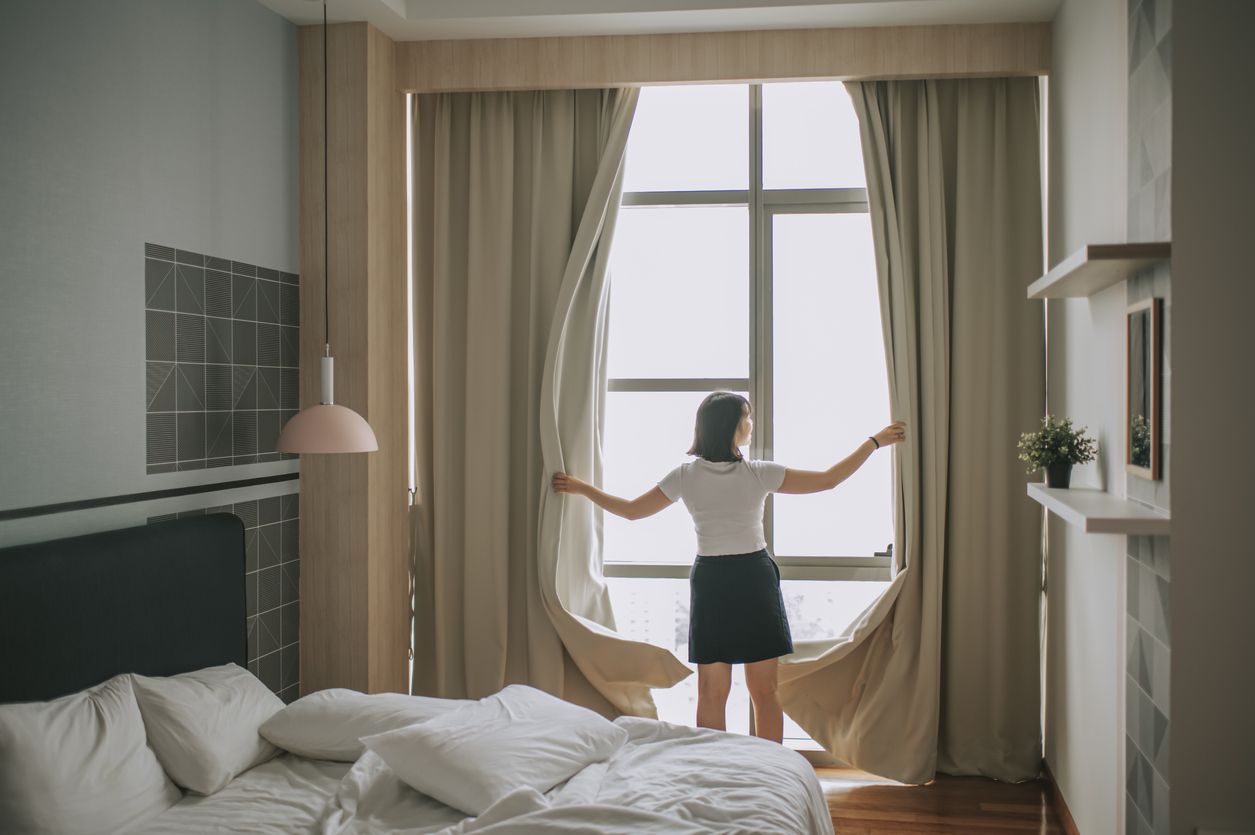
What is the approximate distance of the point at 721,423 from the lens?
2.56 metres

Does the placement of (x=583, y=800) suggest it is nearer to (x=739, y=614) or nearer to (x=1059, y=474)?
(x=739, y=614)

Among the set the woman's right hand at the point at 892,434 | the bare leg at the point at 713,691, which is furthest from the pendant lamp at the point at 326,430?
the woman's right hand at the point at 892,434

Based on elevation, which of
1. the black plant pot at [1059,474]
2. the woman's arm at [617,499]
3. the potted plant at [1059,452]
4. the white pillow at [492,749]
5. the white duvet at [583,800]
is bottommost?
the white duvet at [583,800]

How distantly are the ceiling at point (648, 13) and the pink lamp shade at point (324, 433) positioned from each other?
1437 mm

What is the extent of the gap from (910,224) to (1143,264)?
46.1 inches

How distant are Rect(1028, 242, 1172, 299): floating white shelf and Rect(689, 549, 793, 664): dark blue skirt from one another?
1217 millimetres

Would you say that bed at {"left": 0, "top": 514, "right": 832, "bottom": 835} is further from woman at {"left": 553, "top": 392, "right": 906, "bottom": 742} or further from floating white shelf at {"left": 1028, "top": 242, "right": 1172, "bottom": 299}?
floating white shelf at {"left": 1028, "top": 242, "right": 1172, "bottom": 299}

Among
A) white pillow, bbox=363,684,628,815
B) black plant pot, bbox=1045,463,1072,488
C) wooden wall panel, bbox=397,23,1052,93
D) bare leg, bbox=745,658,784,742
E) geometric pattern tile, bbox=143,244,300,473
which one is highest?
wooden wall panel, bbox=397,23,1052,93

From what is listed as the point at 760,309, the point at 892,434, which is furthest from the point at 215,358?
the point at 892,434

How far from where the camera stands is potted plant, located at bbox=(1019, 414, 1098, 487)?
2.13 metres

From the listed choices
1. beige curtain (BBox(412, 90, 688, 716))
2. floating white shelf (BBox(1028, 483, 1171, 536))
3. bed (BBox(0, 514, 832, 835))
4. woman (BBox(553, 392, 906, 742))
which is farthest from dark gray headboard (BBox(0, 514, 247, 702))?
floating white shelf (BBox(1028, 483, 1171, 536))

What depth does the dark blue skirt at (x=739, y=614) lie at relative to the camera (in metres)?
2.54

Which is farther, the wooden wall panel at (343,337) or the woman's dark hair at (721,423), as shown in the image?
the wooden wall panel at (343,337)

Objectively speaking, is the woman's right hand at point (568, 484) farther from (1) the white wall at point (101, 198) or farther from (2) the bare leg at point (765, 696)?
(1) the white wall at point (101, 198)
